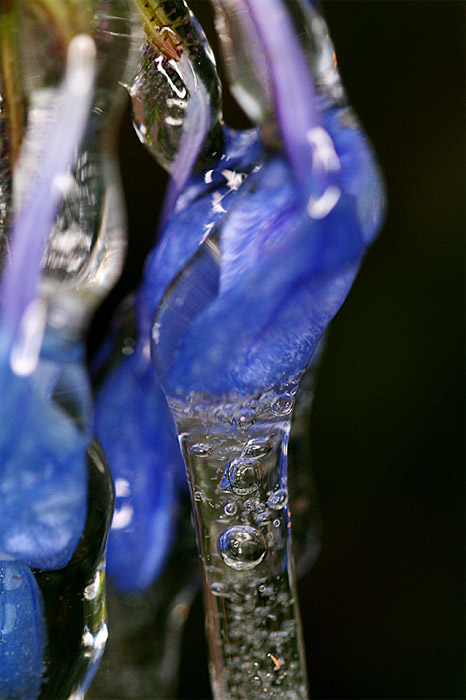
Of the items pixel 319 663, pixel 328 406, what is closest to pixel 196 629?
pixel 319 663

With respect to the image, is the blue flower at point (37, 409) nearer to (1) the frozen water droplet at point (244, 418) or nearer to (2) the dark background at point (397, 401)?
A: (1) the frozen water droplet at point (244, 418)

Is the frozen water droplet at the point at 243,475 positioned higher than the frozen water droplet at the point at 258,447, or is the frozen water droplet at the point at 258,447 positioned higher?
the frozen water droplet at the point at 258,447

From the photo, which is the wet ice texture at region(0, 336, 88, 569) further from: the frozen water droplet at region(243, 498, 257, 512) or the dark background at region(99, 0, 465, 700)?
the dark background at region(99, 0, 465, 700)

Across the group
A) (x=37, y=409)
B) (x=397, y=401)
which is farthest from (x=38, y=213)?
(x=397, y=401)

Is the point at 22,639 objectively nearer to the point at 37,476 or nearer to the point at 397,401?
the point at 37,476

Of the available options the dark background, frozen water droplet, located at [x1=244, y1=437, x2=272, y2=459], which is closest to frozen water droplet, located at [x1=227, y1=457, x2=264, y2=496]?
frozen water droplet, located at [x1=244, y1=437, x2=272, y2=459]

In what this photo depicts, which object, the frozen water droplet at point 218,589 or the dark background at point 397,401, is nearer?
the frozen water droplet at point 218,589

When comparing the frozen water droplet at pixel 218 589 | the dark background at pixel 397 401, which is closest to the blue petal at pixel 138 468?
the frozen water droplet at pixel 218 589
